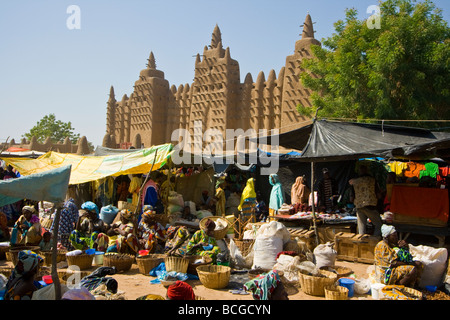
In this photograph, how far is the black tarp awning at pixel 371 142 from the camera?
593 centimetres

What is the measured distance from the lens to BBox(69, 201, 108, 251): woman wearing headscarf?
21.6 feet

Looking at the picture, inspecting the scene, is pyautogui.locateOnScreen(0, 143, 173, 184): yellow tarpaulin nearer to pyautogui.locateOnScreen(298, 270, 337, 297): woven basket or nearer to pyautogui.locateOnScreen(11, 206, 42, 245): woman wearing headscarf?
pyautogui.locateOnScreen(11, 206, 42, 245): woman wearing headscarf

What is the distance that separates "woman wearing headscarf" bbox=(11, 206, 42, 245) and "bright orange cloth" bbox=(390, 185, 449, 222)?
686 centimetres

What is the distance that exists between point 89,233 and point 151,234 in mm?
1204

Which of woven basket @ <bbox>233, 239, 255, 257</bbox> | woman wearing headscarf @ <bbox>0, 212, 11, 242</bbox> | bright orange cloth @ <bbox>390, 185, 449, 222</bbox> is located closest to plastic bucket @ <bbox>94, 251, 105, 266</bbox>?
woven basket @ <bbox>233, 239, 255, 257</bbox>

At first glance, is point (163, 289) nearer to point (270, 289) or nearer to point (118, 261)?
point (118, 261)

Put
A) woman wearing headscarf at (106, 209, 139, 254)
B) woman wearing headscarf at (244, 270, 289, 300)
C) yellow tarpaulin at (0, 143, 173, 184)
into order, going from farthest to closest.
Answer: yellow tarpaulin at (0, 143, 173, 184), woman wearing headscarf at (106, 209, 139, 254), woman wearing headscarf at (244, 270, 289, 300)

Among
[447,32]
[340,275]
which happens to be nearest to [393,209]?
[340,275]

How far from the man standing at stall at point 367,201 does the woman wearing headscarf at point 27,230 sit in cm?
608

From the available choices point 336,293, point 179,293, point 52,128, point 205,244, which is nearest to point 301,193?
point 205,244

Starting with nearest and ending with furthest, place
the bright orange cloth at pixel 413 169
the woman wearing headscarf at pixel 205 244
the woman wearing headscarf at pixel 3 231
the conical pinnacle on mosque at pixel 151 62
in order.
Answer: the woman wearing headscarf at pixel 205 244, the woman wearing headscarf at pixel 3 231, the bright orange cloth at pixel 413 169, the conical pinnacle on mosque at pixel 151 62

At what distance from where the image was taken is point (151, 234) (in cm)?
675

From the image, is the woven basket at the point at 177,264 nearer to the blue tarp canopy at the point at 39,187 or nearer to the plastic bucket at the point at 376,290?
the blue tarp canopy at the point at 39,187

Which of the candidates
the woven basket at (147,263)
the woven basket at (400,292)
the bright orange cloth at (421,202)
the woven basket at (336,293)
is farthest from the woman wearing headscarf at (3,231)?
the bright orange cloth at (421,202)
